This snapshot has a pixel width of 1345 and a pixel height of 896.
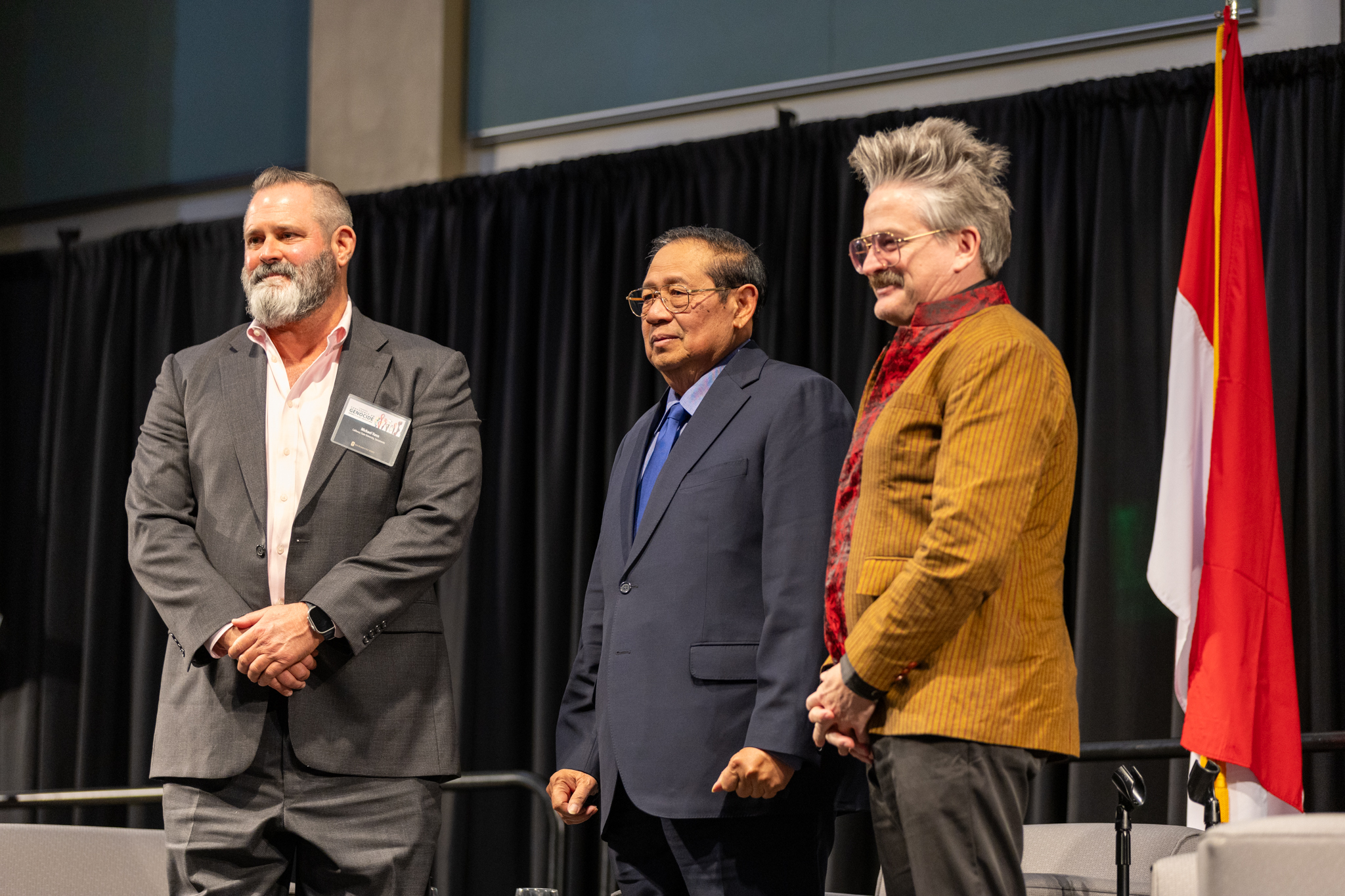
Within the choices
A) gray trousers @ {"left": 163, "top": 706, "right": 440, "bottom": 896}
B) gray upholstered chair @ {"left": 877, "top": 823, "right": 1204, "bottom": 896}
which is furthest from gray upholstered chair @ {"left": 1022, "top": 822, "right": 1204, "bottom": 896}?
gray trousers @ {"left": 163, "top": 706, "right": 440, "bottom": 896}

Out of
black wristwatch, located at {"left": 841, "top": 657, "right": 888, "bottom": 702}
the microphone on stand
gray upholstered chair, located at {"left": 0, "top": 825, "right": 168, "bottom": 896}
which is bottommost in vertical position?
gray upholstered chair, located at {"left": 0, "top": 825, "right": 168, "bottom": 896}

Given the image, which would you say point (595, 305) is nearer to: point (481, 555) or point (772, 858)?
point (481, 555)

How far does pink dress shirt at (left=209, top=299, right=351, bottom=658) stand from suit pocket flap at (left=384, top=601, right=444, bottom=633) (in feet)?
0.44

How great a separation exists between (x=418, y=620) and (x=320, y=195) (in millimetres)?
843

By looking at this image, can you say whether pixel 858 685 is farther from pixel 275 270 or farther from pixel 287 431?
pixel 275 270

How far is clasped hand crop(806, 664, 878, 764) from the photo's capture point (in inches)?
75.8

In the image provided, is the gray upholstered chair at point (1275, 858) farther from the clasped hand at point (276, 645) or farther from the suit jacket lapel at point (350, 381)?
the suit jacket lapel at point (350, 381)

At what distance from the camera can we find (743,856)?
223 centimetres

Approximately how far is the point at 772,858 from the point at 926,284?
3.02 ft

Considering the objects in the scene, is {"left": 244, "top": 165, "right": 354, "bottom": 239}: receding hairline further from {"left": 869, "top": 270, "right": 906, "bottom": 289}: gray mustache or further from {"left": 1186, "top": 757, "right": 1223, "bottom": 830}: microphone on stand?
{"left": 1186, "top": 757, "right": 1223, "bottom": 830}: microphone on stand

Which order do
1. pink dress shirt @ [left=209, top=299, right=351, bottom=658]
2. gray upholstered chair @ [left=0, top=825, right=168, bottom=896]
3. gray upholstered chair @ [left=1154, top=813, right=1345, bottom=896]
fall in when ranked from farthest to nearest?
gray upholstered chair @ [left=0, top=825, right=168, bottom=896] → pink dress shirt @ [left=209, top=299, right=351, bottom=658] → gray upholstered chair @ [left=1154, top=813, right=1345, bottom=896]

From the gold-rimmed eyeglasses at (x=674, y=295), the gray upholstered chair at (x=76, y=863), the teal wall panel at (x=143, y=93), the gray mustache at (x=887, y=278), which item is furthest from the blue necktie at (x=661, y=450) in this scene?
the teal wall panel at (x=143, y=93)

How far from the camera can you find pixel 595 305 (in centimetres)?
512

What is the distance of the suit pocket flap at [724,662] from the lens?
7.44 ft
